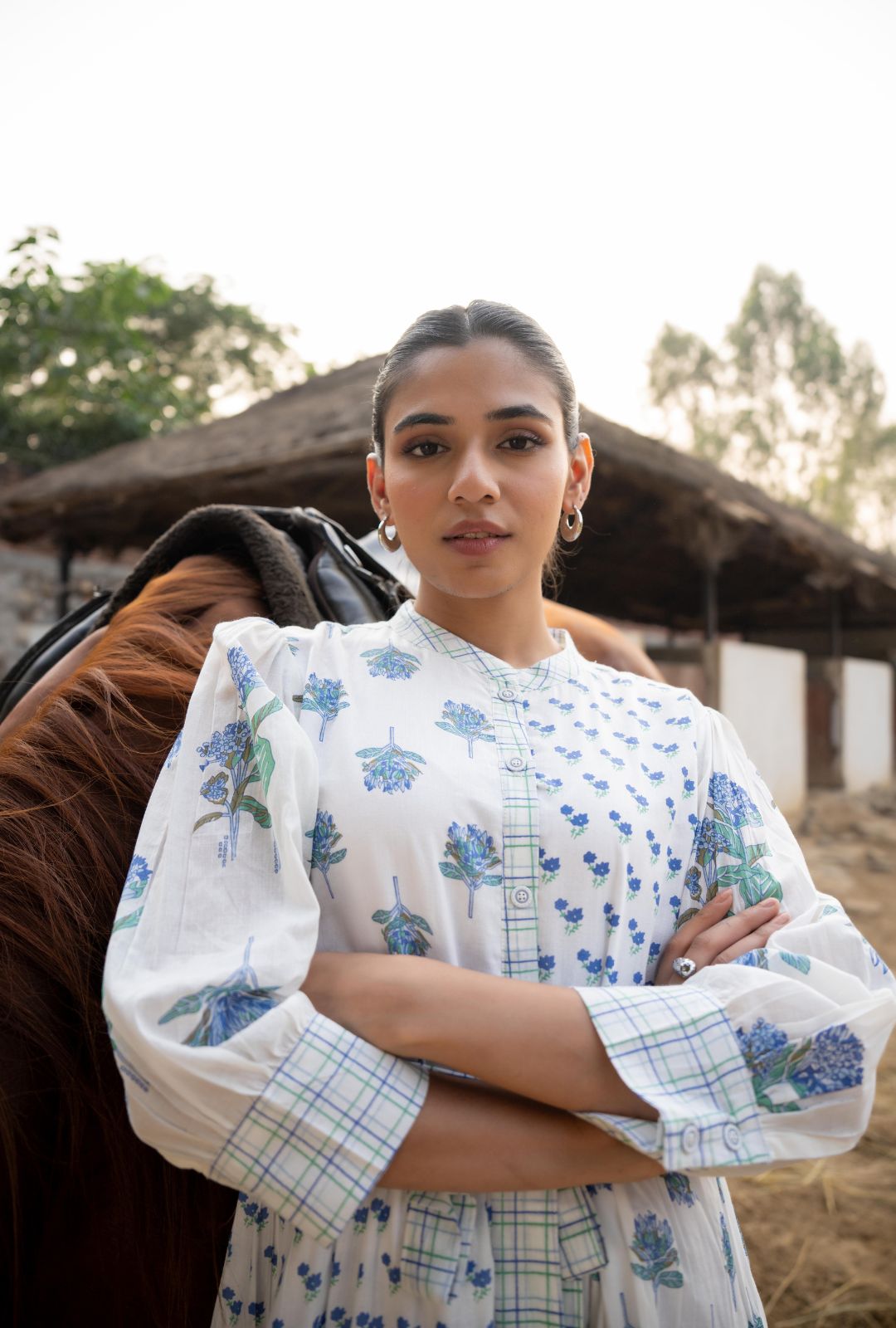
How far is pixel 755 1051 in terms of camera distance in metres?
0.81

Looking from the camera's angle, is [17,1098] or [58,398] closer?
[17,1098]

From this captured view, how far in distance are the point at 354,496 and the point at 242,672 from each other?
424 centimetres

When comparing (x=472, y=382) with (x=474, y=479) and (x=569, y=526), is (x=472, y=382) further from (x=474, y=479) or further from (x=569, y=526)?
(x=569, y=526)

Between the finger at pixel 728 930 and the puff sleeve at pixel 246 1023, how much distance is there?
0.33 meters

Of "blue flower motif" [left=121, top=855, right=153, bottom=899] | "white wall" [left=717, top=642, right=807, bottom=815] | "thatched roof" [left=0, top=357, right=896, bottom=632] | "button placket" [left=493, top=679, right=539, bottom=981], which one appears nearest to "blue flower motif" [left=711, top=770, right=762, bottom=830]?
"button placket" [left=493, top=679, right=539, bottom=981]

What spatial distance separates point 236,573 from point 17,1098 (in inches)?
32.5

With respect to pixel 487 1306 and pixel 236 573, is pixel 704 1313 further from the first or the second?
pixel 236 573

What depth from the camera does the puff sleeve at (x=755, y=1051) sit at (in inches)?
30.6

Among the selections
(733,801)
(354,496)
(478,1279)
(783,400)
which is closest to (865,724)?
(354,496)

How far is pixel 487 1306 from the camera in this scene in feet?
2.61

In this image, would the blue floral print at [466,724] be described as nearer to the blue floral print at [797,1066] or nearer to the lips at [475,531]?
the lips at [475,531]

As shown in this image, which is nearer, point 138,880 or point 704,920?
point 138,880

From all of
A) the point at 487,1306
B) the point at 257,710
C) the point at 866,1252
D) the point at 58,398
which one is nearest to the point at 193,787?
the point at 257,710

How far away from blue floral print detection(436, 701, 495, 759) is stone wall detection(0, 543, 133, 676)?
6.47m
